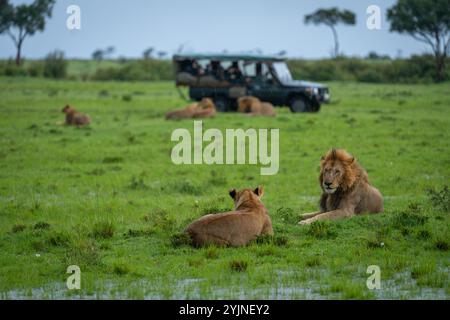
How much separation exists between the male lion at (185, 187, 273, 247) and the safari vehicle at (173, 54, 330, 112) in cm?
2015

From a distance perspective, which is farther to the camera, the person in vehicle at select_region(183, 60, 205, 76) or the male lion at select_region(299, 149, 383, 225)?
the person in vehicle at select_region(183, 60, 205, 76)

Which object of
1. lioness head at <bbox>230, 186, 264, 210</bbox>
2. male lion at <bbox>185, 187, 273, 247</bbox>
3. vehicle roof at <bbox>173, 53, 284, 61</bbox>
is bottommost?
male lion at <bbox>185, 187, 273, 247</bbox>

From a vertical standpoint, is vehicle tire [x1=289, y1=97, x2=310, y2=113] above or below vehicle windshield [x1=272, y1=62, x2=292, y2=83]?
below

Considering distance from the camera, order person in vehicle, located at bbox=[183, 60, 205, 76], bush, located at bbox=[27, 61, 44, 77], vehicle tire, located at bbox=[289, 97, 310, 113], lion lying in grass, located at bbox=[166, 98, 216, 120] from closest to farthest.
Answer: lion lying in grass, located at bbox=[166, 98, 216, 120] < vehicle tire, located at bbox=[289, 97, 310, 113] < person in vehicle, located at bbox=[183, 60, 205, 76] < bush, located at bbox=[27, 61, 44, 77]

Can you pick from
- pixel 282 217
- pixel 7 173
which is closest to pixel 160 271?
pixel 282 217

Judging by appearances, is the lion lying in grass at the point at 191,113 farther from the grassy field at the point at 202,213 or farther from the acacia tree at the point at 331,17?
the acacia tree at the point at 331,17

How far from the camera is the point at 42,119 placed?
1093 inches

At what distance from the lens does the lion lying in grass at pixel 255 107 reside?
27.3 m

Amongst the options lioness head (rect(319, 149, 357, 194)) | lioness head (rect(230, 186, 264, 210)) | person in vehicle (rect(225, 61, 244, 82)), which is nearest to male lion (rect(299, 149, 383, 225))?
lioness head (rect(319, 149, 357, 194))

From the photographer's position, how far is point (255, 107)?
90.4 ft

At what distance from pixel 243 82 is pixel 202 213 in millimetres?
19503

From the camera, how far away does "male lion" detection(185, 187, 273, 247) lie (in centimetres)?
923

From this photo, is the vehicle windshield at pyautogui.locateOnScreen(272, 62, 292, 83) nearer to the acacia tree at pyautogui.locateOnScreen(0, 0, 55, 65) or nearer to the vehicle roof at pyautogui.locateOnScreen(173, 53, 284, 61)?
the vehicle roof at pyautogui.locateOnScreen(173, 53, 284, 61)
